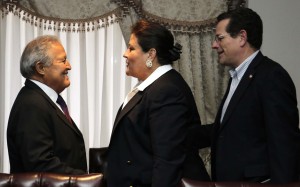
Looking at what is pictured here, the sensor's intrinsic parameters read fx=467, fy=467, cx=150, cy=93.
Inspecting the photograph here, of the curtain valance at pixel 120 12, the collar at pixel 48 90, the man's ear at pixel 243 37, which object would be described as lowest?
the collar at pixel 48 90

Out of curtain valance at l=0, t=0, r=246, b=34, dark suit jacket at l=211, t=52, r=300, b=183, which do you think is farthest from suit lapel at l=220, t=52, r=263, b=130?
curtain valance at l=0, t=0, r=246, b=34

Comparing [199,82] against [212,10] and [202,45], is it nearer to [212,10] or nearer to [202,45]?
[202,45]

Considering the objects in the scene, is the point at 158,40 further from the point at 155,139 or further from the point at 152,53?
the point at 155,139

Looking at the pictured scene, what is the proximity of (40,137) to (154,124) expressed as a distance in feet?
1.90

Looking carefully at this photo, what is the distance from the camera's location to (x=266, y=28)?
3.49 metres

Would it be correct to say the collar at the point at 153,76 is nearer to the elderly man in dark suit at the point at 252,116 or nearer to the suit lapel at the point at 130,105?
the suit lapel at the point at 130,105

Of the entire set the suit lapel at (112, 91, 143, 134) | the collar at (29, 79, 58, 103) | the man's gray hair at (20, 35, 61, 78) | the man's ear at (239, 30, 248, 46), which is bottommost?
the suit lapel at (112, 91, 143, 134)

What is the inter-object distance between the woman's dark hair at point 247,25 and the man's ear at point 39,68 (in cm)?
101

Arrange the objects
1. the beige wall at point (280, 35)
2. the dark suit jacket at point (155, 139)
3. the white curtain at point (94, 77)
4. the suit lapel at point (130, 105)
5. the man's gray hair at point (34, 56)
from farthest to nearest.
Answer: the white curtain at point (94, 77) → the beige wall at point (280, 35) → the man's gray hair at point (34, 56) → the suit lapel at point (130, 105) → the dark suit jacket at point (155, 139)

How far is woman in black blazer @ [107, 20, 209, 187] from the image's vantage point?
2.09 metres

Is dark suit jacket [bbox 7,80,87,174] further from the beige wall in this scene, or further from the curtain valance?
the beige wall

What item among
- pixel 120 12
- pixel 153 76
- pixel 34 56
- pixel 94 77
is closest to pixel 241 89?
pixel 153 76

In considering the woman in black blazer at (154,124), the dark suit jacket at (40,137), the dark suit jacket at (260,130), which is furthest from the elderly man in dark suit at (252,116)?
the dark suit jacket at (40,137)

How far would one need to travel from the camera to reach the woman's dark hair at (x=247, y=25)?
7.74ft
